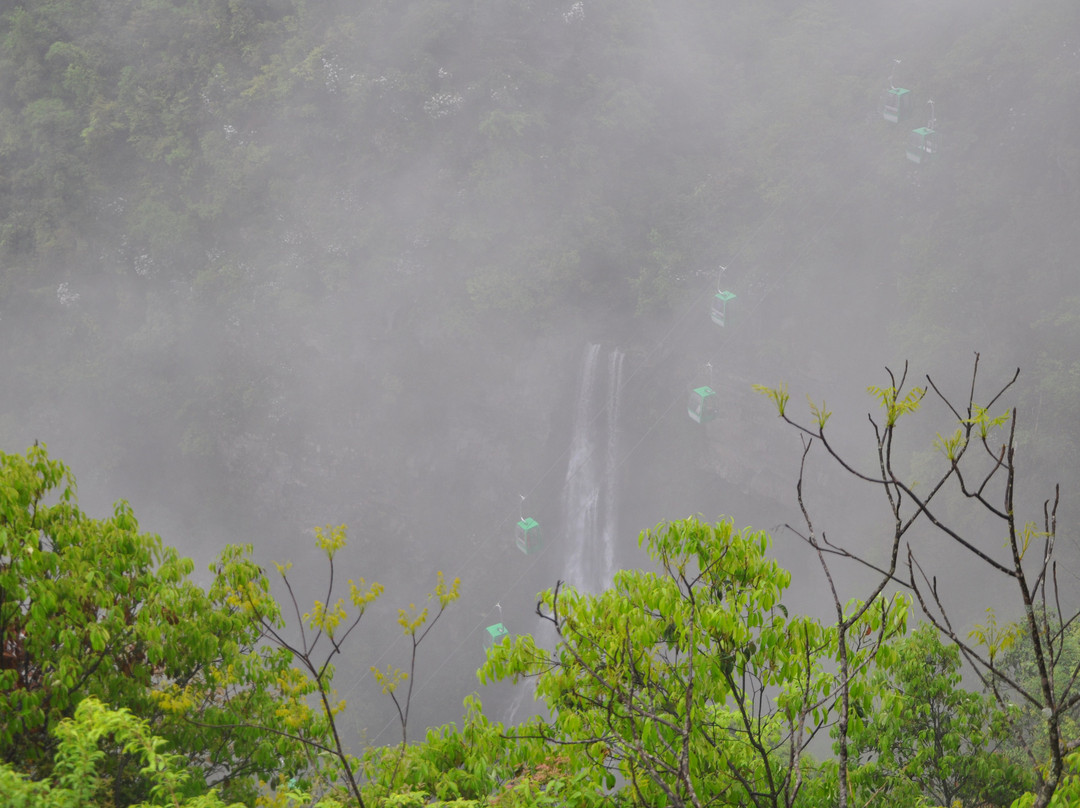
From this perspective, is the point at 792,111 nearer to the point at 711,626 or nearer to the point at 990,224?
the point at 990,224

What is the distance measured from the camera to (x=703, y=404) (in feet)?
61.6

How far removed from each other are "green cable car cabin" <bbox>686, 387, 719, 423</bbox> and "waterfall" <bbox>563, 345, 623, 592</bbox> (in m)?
2.97

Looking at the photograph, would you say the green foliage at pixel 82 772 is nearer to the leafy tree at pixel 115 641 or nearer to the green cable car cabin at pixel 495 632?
the leafy tree at pixel 115 641

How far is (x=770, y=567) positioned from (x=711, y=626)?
0.70 m

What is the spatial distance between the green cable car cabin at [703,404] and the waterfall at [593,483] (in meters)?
2.97

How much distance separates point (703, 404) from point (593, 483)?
4605mm

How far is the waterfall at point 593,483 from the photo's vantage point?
22016 millimetres

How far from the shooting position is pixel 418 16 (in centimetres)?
2486

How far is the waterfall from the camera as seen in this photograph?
72.2 ft

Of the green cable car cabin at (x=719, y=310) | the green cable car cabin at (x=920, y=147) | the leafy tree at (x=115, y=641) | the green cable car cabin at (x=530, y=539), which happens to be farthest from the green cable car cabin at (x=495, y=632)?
the green cable car cabin at (x=920, y=147)

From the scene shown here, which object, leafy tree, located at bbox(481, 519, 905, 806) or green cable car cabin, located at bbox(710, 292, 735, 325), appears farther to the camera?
green cable car cabin, located at bbox(710, 292, 735, 325)

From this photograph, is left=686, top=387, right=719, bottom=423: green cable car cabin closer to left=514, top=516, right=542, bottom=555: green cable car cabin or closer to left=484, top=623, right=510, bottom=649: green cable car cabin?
left=514, top=516, right=542, bottom=555: green cable car cabin

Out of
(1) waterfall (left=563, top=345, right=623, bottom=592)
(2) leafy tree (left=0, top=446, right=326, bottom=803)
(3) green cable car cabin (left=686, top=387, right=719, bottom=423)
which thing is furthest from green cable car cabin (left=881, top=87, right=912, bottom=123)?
(2) leafy tree (left=0, top=446, right=326, bottom=803)

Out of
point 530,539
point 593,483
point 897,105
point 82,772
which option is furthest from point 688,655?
point 897,105
